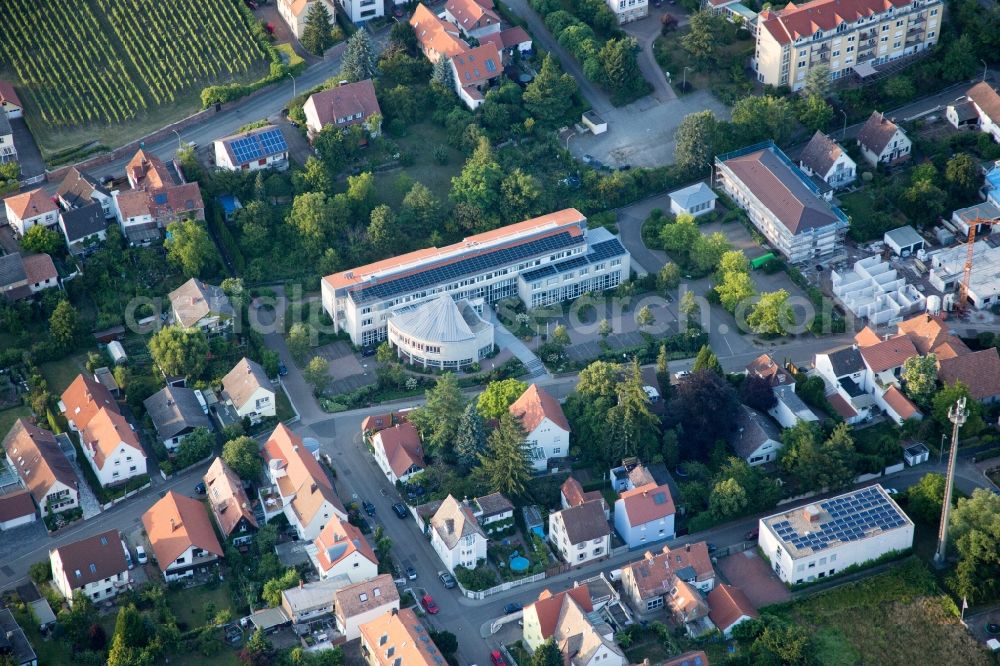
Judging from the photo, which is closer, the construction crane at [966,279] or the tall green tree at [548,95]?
the construction crane at [966,279]

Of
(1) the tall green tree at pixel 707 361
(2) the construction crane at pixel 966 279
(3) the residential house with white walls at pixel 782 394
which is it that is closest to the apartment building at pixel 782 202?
(2) the construction crane at pixel 966 279

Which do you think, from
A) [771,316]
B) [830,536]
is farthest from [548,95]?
[830,536]

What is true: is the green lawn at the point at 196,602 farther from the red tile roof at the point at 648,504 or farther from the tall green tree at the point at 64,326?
the red tile roof at the point at 648,504

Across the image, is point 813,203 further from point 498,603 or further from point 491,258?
point 498,603

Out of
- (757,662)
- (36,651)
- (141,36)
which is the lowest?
(757,662)

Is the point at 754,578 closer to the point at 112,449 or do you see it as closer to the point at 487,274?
the point at 487,274

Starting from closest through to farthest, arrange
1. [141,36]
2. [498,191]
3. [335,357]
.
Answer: [335,357]
[498,191]
[141,36]

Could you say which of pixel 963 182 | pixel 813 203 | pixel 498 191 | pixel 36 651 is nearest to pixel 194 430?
pixel 36 651

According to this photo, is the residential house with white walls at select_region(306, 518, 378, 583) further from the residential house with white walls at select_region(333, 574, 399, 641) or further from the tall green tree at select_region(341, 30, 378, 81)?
the tall green tree at select_region(341, 30, 378, 81)
